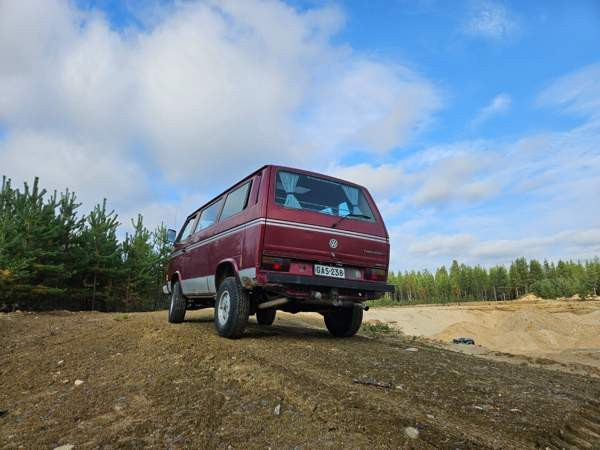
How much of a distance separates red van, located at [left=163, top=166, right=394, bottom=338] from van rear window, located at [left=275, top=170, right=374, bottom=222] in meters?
0.02

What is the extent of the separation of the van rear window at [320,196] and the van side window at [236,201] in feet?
2.04

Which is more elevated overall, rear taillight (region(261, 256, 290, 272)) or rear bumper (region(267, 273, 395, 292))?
rear taillight (region(261, 256, 290, 272))

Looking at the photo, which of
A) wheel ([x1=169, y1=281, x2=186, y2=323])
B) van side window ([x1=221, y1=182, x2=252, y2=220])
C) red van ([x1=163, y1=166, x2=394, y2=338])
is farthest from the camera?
wheel ([x1=169, y1=281, x2=186, y2=323])

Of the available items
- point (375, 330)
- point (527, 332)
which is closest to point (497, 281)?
point (527, 332)

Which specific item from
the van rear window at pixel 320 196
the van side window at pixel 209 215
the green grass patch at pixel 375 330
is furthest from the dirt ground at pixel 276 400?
the green grass patch at pixel 375 330

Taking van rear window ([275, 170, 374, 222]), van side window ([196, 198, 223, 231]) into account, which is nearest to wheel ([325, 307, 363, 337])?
van rear window ([275, 170, 374, 222])

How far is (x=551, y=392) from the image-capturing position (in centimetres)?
331

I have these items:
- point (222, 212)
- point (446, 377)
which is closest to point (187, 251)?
point (222, 212)

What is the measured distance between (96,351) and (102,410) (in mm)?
2178

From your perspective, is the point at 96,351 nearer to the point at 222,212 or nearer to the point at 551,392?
the point at 222,212

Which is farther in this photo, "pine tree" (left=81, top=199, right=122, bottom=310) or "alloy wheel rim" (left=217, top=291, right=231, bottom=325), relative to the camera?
"pine tree" (left=81, top=199, right=122, bottom=310)

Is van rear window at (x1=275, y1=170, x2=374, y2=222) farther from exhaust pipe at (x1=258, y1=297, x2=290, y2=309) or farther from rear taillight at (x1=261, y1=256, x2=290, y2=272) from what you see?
exhaust pipe at (x1=258, y1=297, x2=290, y2=309)

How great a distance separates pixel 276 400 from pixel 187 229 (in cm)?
598

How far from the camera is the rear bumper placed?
4.38 m
